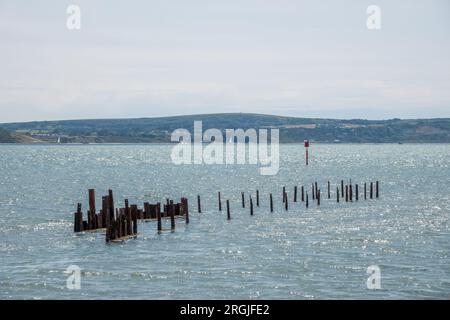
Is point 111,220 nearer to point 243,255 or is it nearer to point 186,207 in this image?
point 243,255

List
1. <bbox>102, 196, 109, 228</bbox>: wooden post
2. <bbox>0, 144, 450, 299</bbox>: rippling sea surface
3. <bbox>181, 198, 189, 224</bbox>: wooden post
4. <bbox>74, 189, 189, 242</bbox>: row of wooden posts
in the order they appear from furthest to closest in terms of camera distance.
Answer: <bbox>181, 198, 189, 224</bbox>: wooden post, <bbox>102, 196, 109, 228</bbox>: wooden post, <bbox>74, 189, 189, 242</bbox>: row of wooden posts, <bbox>0, 144, 450, 299</bbox>: rippling sea surface

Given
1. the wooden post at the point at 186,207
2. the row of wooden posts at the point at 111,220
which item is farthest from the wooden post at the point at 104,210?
the wooden post at the point at 186,207

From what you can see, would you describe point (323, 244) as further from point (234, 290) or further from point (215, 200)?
point (215, 200)

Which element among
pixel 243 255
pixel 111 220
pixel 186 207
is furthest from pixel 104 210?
pixel 243 255

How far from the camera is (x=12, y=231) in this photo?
154ft

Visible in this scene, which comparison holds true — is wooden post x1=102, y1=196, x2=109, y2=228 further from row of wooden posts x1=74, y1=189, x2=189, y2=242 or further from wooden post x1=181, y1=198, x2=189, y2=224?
wooden post x1=181, y1=198, x2=189, y2=224

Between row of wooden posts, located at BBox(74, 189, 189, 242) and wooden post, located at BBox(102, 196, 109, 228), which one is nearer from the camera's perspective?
row of wooden posts, located at BBox(74, 189, 189, 242)

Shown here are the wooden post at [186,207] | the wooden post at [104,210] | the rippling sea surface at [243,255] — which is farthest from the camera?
the wooden post at [186,207]

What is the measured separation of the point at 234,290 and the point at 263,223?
21575mm

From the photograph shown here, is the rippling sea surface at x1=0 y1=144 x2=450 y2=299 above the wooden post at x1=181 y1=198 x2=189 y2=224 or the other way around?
the other way around

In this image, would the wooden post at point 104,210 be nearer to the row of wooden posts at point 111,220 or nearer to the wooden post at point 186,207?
the row of wooden posts at point 111,220

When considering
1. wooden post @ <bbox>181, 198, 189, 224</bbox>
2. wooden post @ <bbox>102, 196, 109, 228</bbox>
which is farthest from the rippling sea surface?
wooden post @ <bbox>102, 196, 109, 228</bbox>
